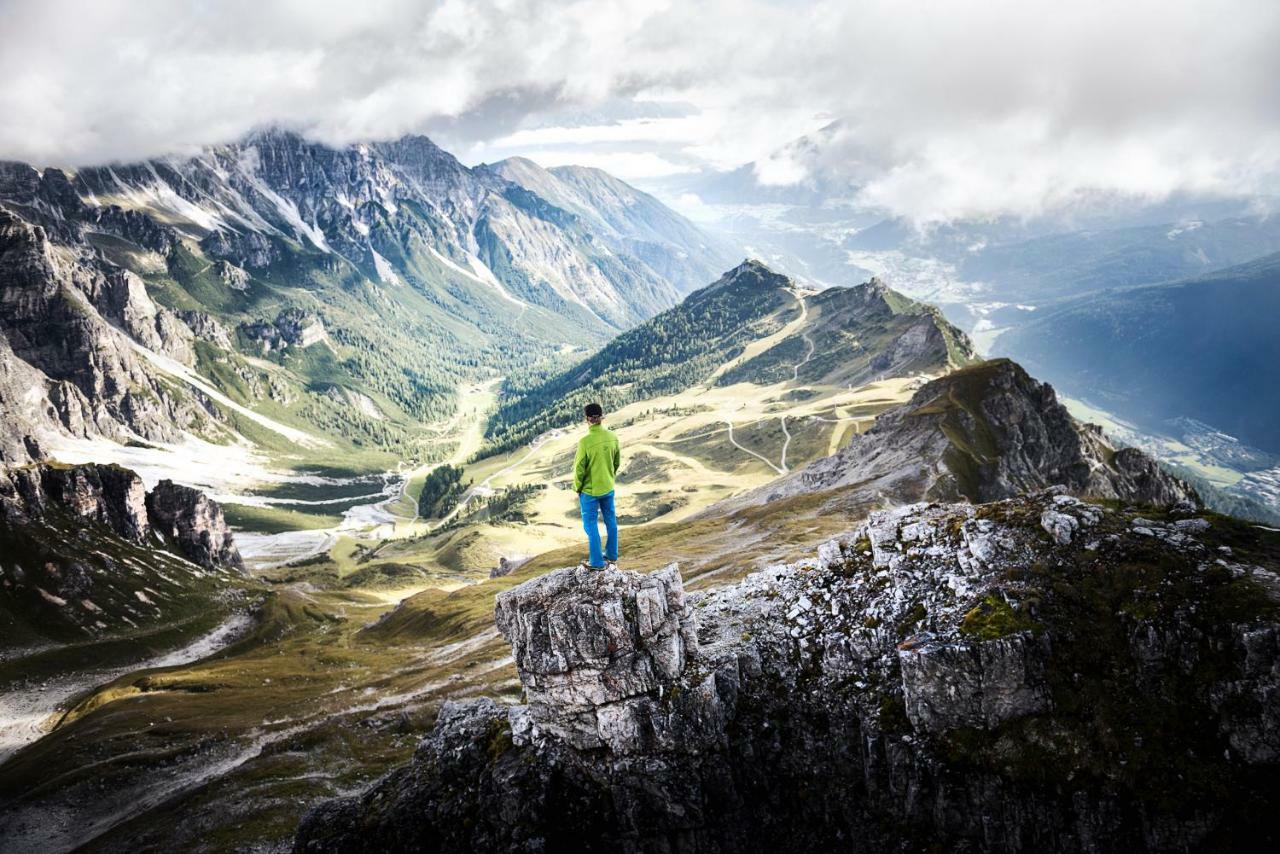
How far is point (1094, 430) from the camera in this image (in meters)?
151

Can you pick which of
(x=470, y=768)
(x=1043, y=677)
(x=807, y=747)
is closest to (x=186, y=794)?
(x=470, y=768)

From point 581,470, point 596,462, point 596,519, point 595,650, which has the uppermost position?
point 596,462

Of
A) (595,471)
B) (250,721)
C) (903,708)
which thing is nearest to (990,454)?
(903,708)

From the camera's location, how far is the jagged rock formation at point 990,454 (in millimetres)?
113562

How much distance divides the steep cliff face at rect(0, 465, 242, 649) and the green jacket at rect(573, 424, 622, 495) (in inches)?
6642

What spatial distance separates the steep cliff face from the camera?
495 ft

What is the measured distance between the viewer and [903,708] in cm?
3566

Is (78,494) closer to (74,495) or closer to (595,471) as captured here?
(74,495)

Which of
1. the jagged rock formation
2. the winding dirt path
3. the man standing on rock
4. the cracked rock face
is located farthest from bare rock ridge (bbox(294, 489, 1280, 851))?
the winding dirt path

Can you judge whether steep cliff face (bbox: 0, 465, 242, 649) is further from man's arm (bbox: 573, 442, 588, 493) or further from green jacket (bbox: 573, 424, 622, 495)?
green jacket (bbox: 573, 424, 622, 495)

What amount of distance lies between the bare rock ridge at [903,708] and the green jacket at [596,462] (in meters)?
6.70

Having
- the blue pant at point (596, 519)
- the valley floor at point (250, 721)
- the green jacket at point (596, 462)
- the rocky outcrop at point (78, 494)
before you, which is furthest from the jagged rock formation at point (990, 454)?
the rocky outcrop at point (78, 494)

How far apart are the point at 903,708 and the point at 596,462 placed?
2113 centimetres

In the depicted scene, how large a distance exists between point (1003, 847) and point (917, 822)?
386cm
